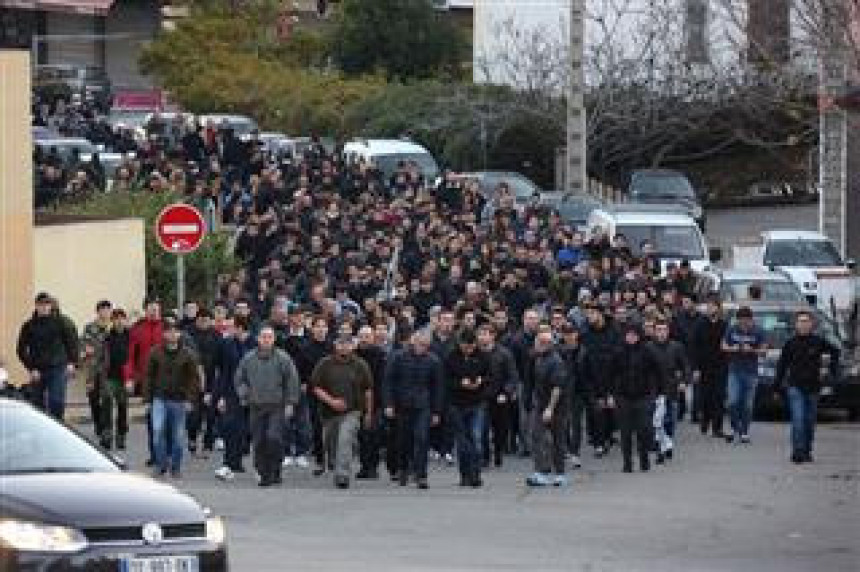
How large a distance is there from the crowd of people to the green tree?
41.2m

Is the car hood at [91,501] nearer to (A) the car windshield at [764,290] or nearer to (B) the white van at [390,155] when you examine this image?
(A) the car windshield at [764,290]

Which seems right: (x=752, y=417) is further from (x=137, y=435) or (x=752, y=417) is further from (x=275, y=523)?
(x=275, y=523)

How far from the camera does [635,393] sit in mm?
26969

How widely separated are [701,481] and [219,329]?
5.42 metres

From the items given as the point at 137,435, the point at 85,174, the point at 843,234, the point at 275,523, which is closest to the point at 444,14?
the point at 843,234

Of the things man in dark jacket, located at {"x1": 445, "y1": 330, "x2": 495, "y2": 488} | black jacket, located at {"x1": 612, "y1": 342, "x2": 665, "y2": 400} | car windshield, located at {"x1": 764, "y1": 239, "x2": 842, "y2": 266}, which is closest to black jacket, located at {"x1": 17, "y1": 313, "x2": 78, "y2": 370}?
man in dark jacket, located at {"x1": 445, "y1": 330, "x2": 495, "y2": 488}

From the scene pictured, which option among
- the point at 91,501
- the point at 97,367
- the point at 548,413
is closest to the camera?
the point at 91,501

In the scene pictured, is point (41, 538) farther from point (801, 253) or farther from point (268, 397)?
point (801, 253)

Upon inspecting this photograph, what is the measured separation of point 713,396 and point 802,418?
3053 mm

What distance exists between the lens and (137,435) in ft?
98.1

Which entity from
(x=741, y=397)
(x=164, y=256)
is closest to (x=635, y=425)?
(x=741, y=397)

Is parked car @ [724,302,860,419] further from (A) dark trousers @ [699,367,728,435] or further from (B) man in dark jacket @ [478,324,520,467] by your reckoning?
(B) man in dark jacket @ [478,324,520,467]

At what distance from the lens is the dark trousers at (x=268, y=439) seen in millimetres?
25109

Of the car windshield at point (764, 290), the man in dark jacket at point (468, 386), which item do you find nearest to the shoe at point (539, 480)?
the man in dark jacket at point (468, 386)
